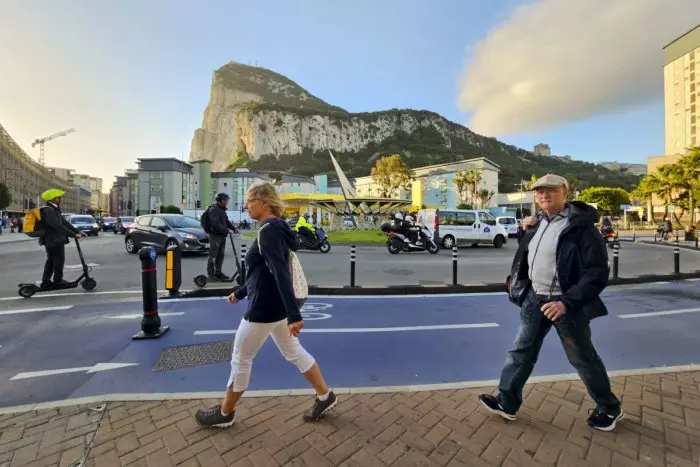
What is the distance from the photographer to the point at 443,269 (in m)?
11.0

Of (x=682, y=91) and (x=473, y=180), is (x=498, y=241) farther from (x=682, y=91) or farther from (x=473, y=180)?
(x=682, y=91)

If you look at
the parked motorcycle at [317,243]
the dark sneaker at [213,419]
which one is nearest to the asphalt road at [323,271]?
the parked motorcycle at [317,243]

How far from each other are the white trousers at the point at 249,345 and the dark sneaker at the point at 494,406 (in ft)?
4.70

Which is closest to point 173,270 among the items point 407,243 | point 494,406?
point 494,406

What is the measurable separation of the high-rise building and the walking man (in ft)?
307

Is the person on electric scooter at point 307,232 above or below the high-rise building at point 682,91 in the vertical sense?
below

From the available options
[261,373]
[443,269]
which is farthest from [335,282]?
[261,373]

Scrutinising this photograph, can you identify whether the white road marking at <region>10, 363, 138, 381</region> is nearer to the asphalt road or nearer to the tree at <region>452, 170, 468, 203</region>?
the asphalt road

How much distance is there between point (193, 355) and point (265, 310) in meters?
2.05

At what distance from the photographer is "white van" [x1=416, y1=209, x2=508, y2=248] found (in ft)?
65.0

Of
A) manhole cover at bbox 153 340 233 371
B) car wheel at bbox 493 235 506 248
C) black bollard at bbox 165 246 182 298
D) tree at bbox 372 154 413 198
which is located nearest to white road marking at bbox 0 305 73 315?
black bollard at bbox 165 246 182 298

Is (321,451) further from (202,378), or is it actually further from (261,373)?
(202,378)

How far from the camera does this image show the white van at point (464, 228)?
19.8 meters

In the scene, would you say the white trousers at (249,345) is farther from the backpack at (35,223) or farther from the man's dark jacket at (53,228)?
the backpack at (35,223)
